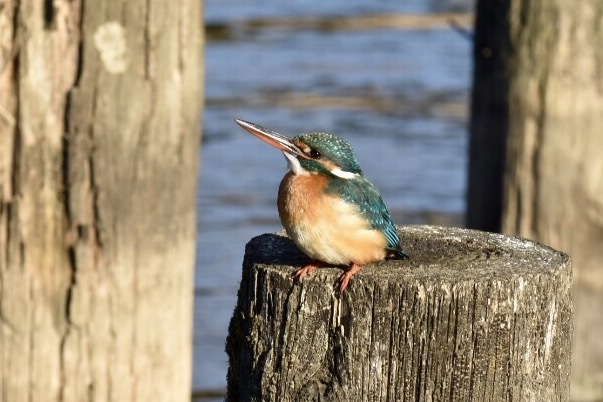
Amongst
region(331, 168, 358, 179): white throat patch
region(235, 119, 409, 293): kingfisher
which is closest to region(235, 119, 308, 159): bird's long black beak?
region(235, 119, 409, 293): kingfisher

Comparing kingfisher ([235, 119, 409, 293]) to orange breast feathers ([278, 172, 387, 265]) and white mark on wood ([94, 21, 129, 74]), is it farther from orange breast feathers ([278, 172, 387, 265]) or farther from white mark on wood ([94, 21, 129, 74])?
white mark on wood ([94, 21, 129, 74])

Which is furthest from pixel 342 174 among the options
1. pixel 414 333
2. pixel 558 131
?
pixel 558 131

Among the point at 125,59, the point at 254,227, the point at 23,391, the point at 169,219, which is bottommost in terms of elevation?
the point at 254,227

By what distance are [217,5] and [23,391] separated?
470 inches

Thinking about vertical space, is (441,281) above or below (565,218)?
above

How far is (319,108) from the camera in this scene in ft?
42.8

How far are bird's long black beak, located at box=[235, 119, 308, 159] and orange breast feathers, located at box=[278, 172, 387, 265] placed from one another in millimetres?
83

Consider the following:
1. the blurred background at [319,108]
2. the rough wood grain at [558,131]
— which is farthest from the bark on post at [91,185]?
the blurred background at [319,108]

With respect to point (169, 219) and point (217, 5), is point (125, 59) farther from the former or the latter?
point (217, 5)

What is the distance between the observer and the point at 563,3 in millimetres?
6023

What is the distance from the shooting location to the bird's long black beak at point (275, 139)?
3.90 m

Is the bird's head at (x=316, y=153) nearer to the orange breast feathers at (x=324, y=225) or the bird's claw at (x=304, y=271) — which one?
the orange breast feathers at (x=324, y=225)

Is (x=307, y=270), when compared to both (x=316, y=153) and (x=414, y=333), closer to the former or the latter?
(x=414, y=333)

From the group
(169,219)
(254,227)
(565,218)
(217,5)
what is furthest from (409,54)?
(169,219)
